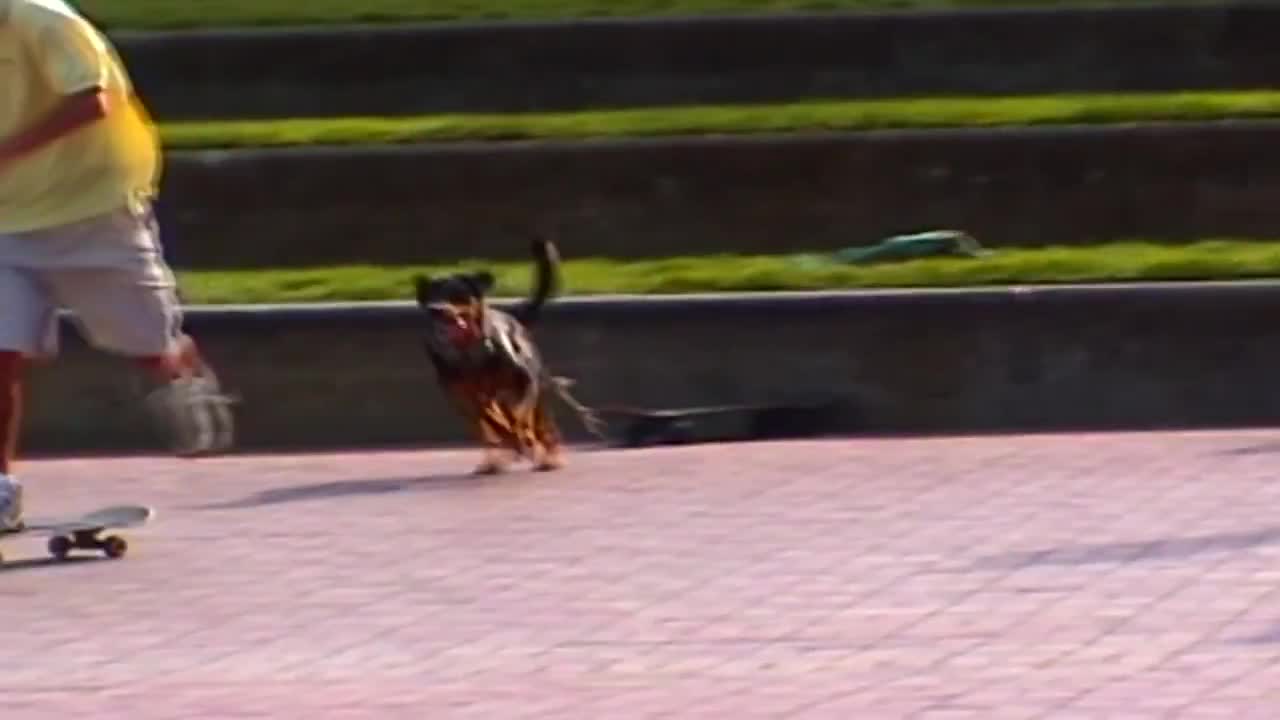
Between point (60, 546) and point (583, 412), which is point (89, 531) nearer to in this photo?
point (60, 546)

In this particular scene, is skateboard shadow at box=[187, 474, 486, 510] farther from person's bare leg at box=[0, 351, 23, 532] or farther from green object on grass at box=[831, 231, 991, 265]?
green object on grass at box=[831, 231, 991, 265]

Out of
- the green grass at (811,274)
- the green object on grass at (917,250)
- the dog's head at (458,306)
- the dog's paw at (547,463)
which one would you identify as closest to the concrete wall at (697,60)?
the green grass at (811,274)

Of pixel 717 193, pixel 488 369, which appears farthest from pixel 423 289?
pixel 717 193

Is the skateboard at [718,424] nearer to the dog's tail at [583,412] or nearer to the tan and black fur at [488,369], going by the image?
the dog's tail at [583,412]

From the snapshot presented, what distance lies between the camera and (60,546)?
30.4ft

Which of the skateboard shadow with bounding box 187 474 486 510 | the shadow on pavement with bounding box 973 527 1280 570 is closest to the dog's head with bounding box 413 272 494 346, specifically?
the skateboard shadow with bounding box 187 474 486 510

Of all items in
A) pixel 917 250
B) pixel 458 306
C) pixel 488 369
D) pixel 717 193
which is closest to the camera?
pixel 458 306

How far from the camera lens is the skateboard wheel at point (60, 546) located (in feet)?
30.4

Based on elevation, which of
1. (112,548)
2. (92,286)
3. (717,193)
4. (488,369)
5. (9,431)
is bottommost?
(112,548)

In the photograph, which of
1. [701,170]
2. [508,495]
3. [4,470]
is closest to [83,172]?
[4,470]

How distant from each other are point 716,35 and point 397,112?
1.82 metres

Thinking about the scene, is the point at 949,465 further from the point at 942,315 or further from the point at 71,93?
the point at 71,93

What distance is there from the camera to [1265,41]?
16.9 metres

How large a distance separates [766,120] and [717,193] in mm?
643
